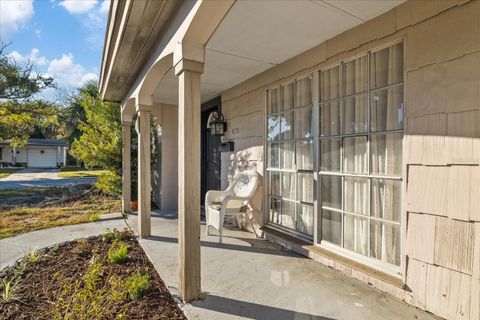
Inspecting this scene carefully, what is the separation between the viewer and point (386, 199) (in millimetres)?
2604

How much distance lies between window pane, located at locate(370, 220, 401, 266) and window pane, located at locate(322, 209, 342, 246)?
0.39 m

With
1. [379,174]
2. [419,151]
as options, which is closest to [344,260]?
[379,174]

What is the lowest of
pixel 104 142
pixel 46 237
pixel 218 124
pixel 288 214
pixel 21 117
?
pixel 46 237

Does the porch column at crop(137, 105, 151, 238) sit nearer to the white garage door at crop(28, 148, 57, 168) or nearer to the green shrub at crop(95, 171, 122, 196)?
the green shrub at crop(95, 171, 122, 196)

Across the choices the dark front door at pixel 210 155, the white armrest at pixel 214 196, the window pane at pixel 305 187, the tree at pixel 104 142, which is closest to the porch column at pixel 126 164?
the tree at pixel 104 142

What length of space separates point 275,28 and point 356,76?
3.17 feet

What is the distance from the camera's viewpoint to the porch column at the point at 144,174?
4.14m

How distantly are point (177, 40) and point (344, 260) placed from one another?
2692 millimetres

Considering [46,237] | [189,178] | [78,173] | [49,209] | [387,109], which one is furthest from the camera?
[78,173]

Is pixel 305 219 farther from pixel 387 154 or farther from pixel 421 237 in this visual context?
pixel 421 237

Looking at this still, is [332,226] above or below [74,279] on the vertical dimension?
above

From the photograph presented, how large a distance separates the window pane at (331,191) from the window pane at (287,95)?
113 cm

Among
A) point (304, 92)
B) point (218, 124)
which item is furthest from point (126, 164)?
point (304, 92)

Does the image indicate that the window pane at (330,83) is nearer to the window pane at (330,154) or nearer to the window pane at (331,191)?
the window pane at (330,154)
